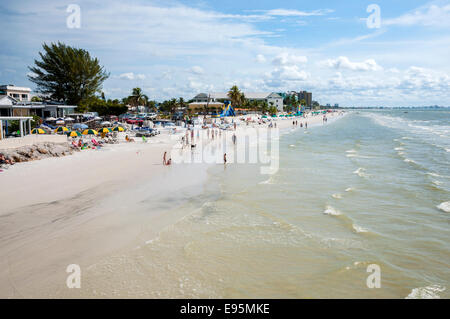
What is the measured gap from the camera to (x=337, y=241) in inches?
432

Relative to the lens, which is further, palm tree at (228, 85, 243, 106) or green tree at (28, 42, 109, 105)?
palm tree at (228, 85, 243, 106)

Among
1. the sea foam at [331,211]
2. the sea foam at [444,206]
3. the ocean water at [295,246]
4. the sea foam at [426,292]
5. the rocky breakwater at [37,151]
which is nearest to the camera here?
the sea foam at [426,292]

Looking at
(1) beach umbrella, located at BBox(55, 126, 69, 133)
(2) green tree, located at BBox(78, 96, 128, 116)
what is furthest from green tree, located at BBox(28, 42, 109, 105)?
(1) beach umbrella, located at BBox(55, 126, 69, 133)

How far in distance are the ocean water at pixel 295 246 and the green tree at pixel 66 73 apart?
53.2 m

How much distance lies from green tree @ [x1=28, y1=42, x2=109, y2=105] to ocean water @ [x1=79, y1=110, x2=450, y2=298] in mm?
53170

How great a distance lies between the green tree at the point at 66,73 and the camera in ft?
191

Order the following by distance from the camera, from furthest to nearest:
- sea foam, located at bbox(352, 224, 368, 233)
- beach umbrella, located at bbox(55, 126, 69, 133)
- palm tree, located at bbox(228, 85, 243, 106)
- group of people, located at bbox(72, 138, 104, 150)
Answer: palm tree, located at bbox(228, 85, 243, 106), beach umbrella, located at bbox(55, 126, 69, 133), group of people, located at bbox(72, 138, 104, 150), sea foam, located at bbox(352, 224, 368, 233)

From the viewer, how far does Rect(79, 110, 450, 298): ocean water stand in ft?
26.9

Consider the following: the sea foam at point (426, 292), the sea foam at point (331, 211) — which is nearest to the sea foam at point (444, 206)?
the sea foam at point (331, 211)

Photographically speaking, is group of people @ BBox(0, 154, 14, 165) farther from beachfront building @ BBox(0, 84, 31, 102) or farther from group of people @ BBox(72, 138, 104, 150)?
beachfront building @ BBox(0, 84, 31, 102)

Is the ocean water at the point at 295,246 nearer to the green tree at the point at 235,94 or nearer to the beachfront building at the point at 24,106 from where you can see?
the beachfront building at the point at 24,106

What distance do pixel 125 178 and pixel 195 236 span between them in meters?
9.39
